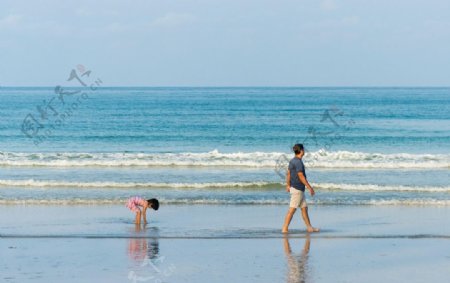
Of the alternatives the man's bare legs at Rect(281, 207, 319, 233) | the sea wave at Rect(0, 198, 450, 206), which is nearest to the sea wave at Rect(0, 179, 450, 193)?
the sea wave at Rect(0, 198, 450, 206)

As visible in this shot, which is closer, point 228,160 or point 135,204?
point 135,204
